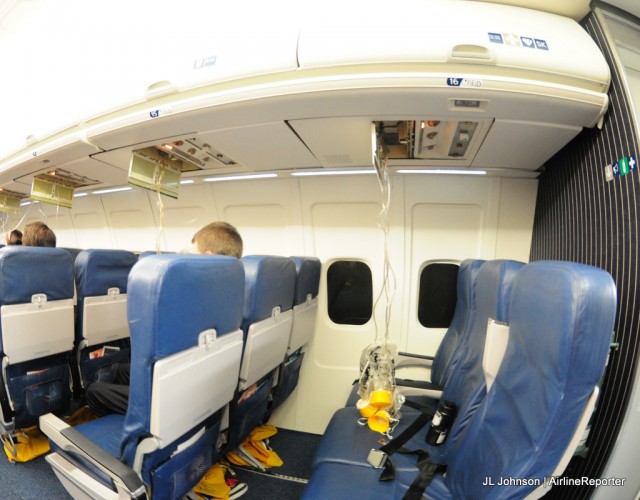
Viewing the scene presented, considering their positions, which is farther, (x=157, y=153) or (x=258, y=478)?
(x=157, y=153)

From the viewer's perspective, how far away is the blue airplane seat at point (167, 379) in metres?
1.04

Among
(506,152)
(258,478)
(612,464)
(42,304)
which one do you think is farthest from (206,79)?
(258,478)

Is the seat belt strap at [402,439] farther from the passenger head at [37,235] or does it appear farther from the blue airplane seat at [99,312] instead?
the passenger head at [37,235]

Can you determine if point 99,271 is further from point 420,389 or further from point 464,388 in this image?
point 464,388

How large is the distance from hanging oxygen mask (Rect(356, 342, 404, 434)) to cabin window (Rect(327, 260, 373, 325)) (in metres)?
0.69

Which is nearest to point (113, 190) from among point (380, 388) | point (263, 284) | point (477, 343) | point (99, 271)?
point (99, 271)

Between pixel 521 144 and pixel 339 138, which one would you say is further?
pixel 339 138

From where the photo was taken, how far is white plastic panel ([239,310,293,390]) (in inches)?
67.5

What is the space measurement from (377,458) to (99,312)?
2.65 metres

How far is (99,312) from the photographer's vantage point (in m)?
2.42

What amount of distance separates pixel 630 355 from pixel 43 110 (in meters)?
4.83

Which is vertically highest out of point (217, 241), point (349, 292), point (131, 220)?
point (131, 220)

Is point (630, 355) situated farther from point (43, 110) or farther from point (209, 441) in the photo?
point (43, 110)

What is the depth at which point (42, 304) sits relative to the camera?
201 cm
